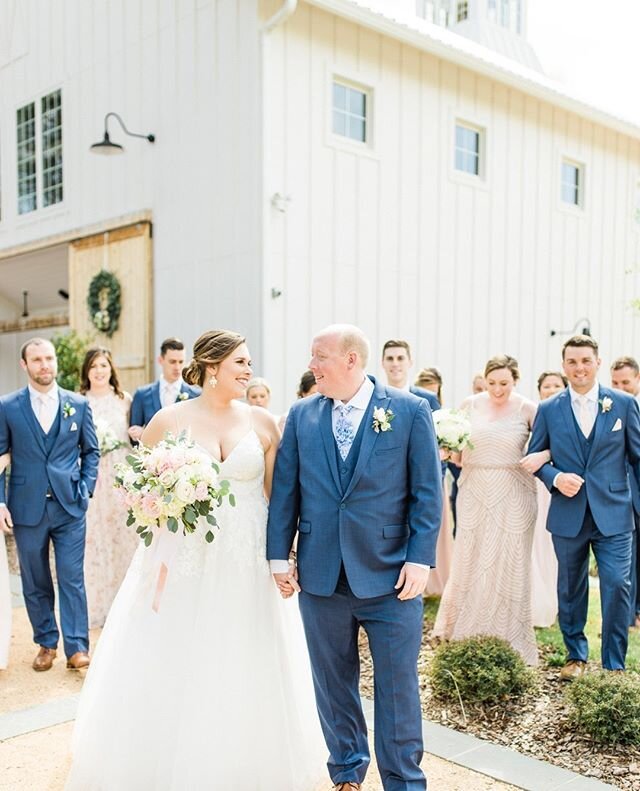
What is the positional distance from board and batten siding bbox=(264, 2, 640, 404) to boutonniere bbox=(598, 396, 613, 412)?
555cm

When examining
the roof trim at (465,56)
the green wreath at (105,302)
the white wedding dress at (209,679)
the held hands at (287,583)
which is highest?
the roof trim at (465,56)

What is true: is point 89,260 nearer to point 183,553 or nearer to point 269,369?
point 269,369

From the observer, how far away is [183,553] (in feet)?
13.3

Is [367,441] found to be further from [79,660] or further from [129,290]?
[129,290]

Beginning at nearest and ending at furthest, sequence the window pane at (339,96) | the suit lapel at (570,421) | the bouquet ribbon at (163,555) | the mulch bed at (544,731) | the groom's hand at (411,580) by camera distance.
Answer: the groom's hand at (411,580) → the bouquet ribbon at (163,555) → the mulch bed at (544,731) → the suit lapel at (570,421) → the window pane at (339,96)

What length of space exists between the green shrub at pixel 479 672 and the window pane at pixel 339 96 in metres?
8.30

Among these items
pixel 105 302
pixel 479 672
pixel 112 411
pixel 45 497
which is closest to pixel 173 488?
pixel 479 672

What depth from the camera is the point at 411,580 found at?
3553mm

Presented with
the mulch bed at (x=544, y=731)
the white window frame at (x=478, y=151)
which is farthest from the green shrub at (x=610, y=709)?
the white window frame at (x=478, y=151)

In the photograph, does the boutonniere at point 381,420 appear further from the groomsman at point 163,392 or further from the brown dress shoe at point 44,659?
the groomsman at point 163,392

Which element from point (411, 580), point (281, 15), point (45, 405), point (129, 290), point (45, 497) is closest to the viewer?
Answer: point (411, 580)

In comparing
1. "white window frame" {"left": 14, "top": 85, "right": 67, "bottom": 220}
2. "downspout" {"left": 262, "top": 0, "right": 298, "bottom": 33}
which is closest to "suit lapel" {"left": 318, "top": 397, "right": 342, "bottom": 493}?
"downspout" {"left": 262, "top": 0, "right": 298, "bottom": 33}

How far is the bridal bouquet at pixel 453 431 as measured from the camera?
610cm

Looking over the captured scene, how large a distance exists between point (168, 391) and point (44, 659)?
2.74 m
